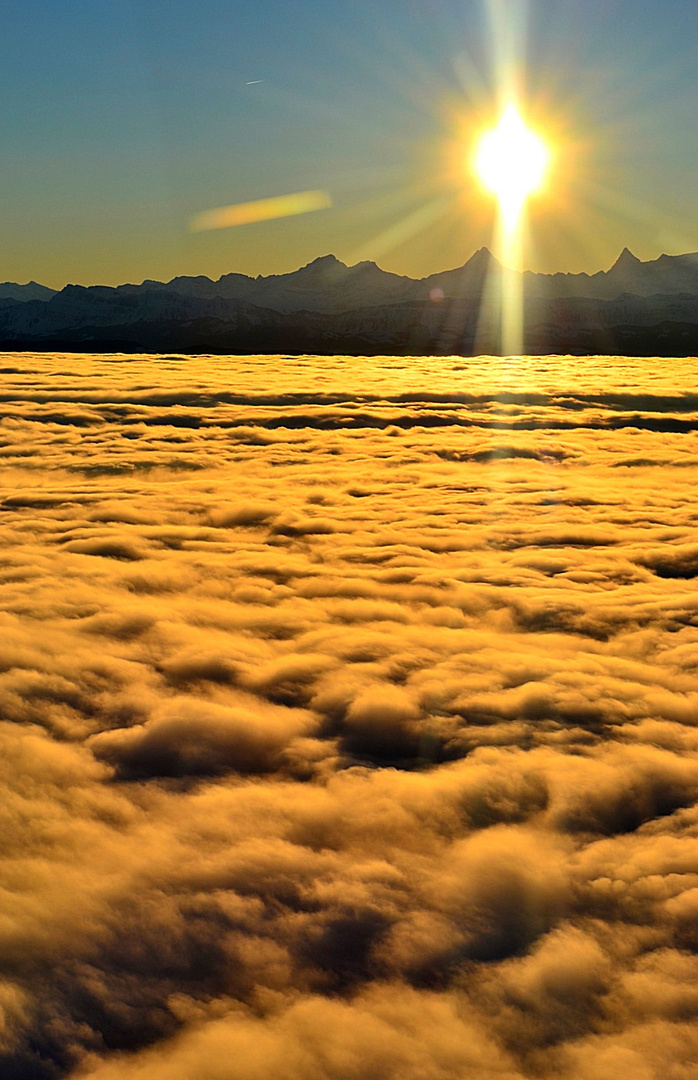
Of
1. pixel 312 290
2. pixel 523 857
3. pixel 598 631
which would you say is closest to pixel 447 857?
pixel 523 857

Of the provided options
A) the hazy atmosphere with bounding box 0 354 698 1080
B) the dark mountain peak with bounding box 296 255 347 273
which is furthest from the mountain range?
the hazy atmosphere with bounding box 0 354 698 1080

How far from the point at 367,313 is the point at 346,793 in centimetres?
9495

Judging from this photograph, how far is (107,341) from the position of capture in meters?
95.9

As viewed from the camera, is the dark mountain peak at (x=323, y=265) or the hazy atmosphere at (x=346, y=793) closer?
the hazy atmosphere at (x=346, y=793)

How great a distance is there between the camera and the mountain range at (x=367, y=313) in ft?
264

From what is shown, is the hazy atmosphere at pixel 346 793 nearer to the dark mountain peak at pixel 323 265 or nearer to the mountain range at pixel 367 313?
the mountain range at pixel 367 313

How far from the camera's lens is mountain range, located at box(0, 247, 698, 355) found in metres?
80.4

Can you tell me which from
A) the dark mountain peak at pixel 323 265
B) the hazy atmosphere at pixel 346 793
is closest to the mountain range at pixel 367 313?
the dark mountain peak at pixel 323 265

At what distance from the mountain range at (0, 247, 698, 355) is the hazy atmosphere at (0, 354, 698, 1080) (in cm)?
6904

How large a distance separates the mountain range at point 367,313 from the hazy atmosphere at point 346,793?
227ft

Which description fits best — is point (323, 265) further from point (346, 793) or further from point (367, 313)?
point (346, 793)

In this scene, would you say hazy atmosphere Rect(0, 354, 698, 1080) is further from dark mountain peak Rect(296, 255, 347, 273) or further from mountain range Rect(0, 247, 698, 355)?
dark mountain peak Rect(296, 255, 347, 273)

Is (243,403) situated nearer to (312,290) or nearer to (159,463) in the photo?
(159,463)

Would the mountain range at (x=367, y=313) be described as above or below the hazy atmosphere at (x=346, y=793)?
above
